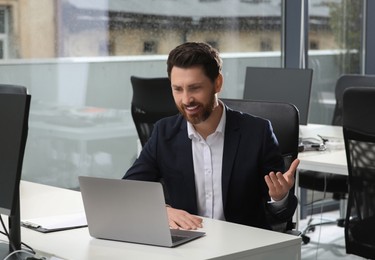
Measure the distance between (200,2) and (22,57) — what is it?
5.27 ft

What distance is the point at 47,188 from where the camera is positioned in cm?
347

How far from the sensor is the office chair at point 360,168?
3.42m

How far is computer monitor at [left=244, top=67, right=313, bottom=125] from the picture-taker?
16.7 ft

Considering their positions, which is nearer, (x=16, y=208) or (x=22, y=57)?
(x=16, y=208)

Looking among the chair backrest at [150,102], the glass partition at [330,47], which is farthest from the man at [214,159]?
the glass partition at [330,47]

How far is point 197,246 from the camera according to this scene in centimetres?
248

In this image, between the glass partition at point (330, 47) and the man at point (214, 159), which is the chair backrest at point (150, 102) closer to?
the man at point (214, 159)

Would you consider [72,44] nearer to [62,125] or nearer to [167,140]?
[62,125]

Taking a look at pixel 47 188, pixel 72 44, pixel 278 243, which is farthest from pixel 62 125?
pixel 278 243

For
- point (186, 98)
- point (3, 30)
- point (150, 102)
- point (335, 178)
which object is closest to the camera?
point (186, 98)

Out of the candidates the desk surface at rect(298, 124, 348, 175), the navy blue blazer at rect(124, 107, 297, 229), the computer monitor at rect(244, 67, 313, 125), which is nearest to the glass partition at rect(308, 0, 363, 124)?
the computer monitor at rect(244, 67, 313, 125)

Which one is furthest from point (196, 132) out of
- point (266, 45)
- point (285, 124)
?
point (266, 45)

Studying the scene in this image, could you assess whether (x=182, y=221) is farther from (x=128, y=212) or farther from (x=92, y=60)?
(x=92, y=60)

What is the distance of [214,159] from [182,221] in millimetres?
378
